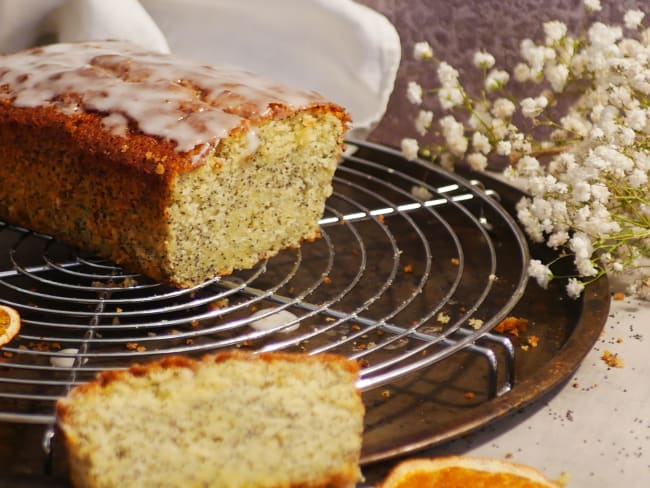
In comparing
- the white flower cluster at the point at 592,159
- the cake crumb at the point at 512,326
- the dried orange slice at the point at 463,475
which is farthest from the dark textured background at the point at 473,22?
the dried orange slice at the point at 463,475

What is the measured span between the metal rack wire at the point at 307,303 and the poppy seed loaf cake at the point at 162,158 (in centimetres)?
11

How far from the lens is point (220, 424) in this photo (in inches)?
79.8

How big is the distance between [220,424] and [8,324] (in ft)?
3.18

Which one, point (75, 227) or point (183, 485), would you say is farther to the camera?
point (75, 227)

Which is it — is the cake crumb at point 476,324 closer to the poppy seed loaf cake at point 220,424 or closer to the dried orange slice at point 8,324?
the poppy seed loaf cake at point 220,424


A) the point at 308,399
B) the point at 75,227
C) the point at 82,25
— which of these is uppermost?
the point at 82,25

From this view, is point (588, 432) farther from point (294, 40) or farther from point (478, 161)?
point (294, 40)

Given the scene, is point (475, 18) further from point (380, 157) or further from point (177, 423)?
point (177, 423)

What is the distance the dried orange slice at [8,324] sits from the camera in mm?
2635

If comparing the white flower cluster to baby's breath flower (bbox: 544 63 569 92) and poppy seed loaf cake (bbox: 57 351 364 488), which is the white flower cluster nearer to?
baby's breath flower (bbox: 544 63 569 92)

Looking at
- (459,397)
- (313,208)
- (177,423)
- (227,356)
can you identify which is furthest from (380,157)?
(177,423)

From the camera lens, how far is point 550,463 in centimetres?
232

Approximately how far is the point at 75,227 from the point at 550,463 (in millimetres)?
1813

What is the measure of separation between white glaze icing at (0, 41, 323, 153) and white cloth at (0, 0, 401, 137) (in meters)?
0.82
